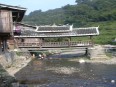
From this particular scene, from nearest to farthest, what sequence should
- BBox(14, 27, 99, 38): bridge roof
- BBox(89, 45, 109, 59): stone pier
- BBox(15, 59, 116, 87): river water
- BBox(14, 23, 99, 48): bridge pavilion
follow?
BBox(15, 59, 116, 87): river water < BBox(89, 45, 109, 59): stone pier < BBox(14, 23, 99, 48): bridge pavilion < BBox(14, 27, 99, 38): bridge roof

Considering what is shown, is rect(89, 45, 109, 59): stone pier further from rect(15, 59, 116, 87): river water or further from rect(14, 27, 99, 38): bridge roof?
rect(15, 59, 116, 87): river water

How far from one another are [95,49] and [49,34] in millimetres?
7945

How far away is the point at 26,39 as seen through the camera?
52.5m

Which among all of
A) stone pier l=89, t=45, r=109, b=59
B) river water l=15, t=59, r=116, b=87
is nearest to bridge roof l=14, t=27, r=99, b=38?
stone pier l=89, t=45, r=109, b=59

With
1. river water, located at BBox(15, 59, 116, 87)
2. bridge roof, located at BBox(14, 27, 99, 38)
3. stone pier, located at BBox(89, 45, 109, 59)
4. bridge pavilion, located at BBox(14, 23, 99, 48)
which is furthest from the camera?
bridge roof, located at BBox(14, 27, 99, 38)

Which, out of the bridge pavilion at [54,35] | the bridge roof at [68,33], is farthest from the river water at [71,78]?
the bridge roof at [68,33]

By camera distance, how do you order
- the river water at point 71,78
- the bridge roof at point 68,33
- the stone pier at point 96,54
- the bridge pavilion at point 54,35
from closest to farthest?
the river water at point 71,78 < the stone pier at point 96,54 < the bridge pavilion at point 54,35 < the bridge roof at point 68,33

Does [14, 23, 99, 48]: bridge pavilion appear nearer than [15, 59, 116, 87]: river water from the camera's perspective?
No

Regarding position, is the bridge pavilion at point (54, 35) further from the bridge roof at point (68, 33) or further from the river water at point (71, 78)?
the river water at point (71, 78)

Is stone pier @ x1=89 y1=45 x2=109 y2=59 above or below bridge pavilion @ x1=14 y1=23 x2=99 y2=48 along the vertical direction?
below

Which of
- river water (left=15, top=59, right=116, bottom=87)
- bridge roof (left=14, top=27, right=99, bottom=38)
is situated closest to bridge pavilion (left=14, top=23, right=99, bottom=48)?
bridge roof (left=14, top=27, right=99, bottom=38)

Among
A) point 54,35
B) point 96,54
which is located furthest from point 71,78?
point 54,35

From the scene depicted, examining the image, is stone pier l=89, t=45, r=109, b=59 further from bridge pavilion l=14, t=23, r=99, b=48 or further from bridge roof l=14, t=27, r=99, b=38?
bridge roof l=14, t=27, r=99, b=38

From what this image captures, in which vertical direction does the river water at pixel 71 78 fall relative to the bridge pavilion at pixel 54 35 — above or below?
below
